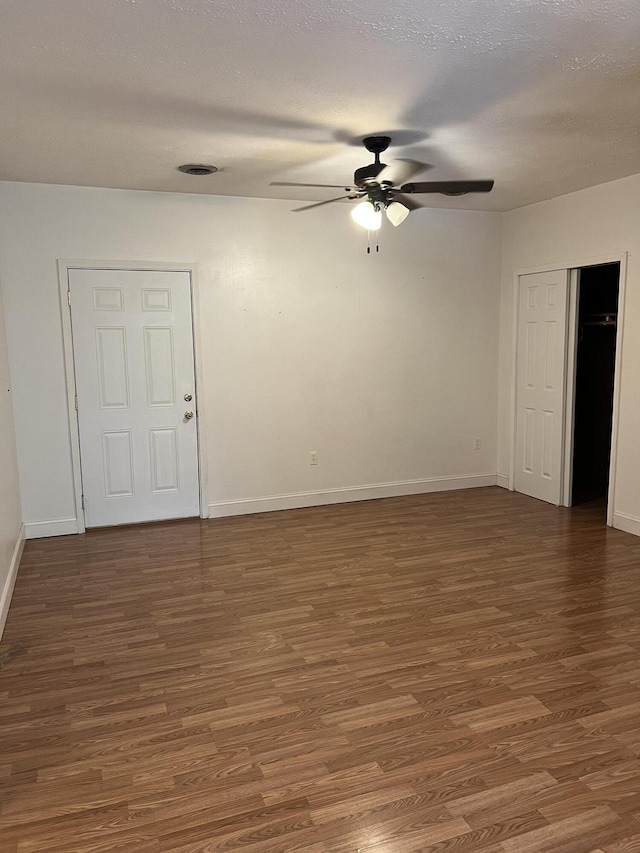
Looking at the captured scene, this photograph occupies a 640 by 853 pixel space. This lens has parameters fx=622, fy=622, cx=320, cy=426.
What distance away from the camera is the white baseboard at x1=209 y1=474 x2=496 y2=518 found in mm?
5391

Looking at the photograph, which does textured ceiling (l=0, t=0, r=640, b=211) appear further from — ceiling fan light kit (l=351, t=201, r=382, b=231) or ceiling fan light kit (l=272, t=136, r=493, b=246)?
ceiling fan light kit (l=351, t=201, r=382, b=231)

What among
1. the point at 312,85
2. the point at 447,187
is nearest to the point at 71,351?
the point at 312,85

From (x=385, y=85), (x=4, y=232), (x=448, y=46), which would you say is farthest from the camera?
(x=4, y=232)

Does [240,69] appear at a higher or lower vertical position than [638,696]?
higher

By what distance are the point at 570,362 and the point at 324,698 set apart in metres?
3.77

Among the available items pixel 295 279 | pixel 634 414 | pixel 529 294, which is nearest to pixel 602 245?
→ pixel 529 294

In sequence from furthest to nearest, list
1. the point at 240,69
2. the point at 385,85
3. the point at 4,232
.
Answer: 1. the point at 4,232
2. the point at 385,85
3. the point at 240,69

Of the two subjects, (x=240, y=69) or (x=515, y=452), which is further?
(x=515, y=452)

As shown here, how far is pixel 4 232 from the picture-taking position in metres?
4.48

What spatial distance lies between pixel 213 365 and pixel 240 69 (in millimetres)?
2827

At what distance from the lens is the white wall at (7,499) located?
3633mm

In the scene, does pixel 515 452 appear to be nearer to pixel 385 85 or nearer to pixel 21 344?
pixel 385 85

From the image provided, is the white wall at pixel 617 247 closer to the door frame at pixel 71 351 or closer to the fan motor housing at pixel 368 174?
the fan motor housing at pixel 368 174

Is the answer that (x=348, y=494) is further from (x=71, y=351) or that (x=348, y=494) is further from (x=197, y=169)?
(x=197, y=169)
